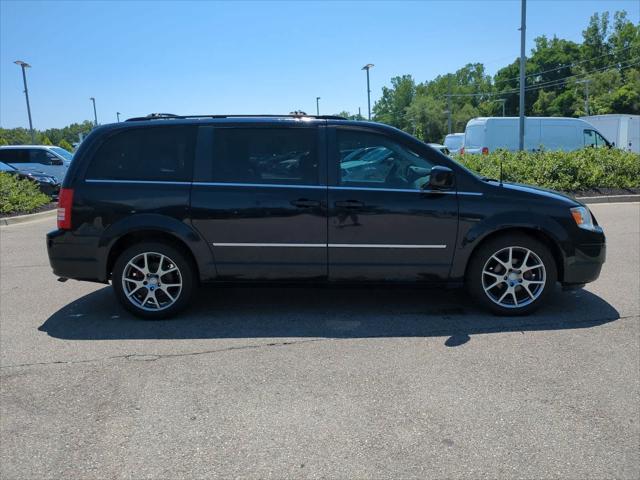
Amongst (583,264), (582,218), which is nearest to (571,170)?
(582,218)

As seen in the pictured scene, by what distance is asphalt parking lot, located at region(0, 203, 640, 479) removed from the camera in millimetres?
2781

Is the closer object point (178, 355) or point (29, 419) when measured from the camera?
point (29, 419)

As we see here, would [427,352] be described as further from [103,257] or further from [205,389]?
[103,257]

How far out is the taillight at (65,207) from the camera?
489 cm

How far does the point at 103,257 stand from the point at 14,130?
87.9 metres

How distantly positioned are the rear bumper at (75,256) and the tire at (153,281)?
191 mm

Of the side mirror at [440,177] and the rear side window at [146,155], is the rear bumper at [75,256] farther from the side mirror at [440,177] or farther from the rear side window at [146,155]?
the side mirror at [440,177]

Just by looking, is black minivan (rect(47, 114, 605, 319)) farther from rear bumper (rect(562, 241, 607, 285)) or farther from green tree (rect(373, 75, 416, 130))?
green tree (rect(373, 75, 416, 130))

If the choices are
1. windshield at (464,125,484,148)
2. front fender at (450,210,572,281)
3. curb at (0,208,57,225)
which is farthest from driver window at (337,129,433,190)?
windshield at (464,125,484,148)

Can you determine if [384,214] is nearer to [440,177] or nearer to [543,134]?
[440,177]

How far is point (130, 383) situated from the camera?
3695mm

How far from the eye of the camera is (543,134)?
22188 millimetres

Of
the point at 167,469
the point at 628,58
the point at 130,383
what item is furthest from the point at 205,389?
the point at 628,58

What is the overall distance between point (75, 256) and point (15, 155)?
18304mm
